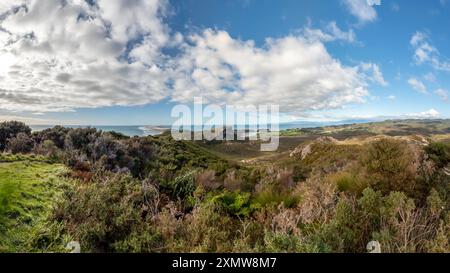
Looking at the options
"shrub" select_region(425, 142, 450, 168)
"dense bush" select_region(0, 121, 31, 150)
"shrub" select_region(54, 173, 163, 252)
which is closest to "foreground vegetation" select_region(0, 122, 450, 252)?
"shrub" select_region(54, 173, 163, 252)

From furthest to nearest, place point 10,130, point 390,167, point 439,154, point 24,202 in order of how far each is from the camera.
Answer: point 10,130 < point 439,154 < point 390,167 < point 24,202

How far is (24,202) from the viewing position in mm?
5199

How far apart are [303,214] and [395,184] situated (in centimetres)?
273

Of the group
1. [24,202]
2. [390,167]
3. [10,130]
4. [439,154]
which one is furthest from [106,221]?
[10,130]

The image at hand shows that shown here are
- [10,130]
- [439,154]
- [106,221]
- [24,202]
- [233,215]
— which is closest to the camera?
[106,221]

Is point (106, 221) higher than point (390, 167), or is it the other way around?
point (390, 167)

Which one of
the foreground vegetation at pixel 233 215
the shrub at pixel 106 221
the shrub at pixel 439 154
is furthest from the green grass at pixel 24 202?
the shrub at pixel 439 154

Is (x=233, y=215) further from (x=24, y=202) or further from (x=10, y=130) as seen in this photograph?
(x=10, y=130)

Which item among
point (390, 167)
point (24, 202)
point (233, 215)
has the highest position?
point (390, 167)

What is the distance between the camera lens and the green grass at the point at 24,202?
13.7ft

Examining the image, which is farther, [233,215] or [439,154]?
Result: [439,154]

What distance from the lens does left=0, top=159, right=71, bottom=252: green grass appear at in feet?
13.7
